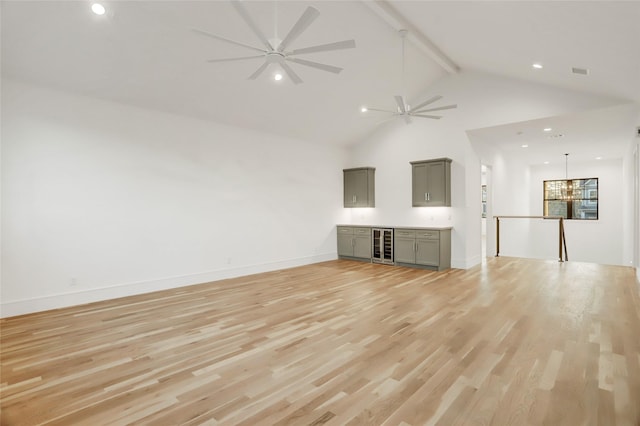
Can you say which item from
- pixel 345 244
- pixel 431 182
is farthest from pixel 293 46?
pixel 345 244

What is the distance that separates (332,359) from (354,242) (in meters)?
5.67

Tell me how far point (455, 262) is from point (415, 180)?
82.1 inches

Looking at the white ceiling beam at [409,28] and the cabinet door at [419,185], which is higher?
the white ceiling beam at [409,28]

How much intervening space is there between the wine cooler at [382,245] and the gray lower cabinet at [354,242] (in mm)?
141

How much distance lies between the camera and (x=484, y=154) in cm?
831

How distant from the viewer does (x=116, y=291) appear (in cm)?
506

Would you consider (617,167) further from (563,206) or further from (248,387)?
(248,387)

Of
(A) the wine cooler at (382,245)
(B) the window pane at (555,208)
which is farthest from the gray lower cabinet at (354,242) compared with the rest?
(B) the window pane at (555,208)

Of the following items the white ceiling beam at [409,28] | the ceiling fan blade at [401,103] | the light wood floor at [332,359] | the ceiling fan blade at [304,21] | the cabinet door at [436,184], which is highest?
the white ceiling beam at [409,28]

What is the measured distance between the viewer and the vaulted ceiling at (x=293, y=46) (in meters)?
3.65

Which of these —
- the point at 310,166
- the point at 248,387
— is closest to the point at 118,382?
the point at 248,387

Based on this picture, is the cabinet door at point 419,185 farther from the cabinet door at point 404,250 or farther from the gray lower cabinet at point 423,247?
the cabinet door at point 404,250

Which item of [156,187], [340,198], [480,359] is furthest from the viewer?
[340,198]

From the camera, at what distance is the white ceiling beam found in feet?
14.8
